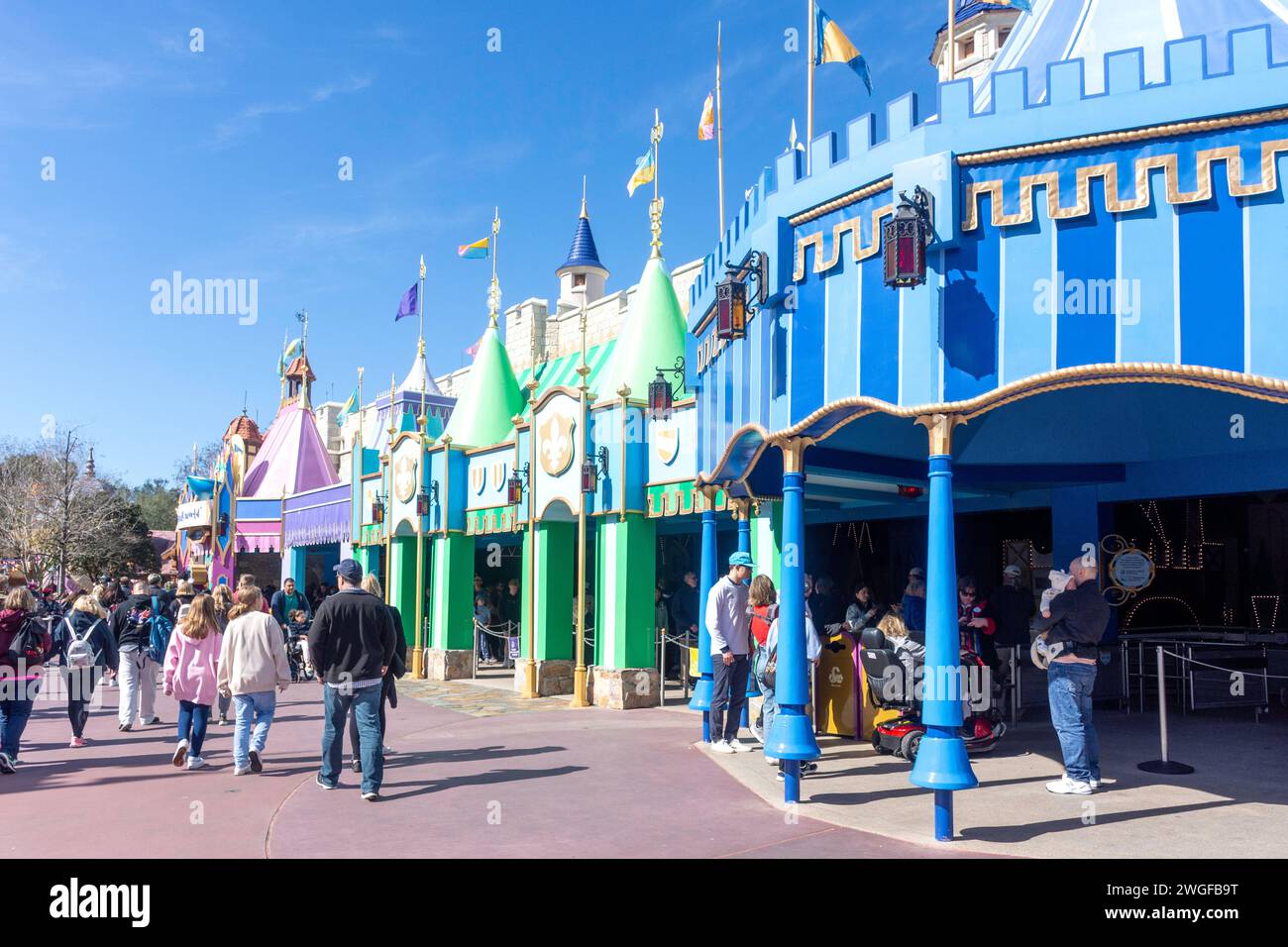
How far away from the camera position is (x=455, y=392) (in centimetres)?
4606

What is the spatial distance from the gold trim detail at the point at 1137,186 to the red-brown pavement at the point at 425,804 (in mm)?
4184

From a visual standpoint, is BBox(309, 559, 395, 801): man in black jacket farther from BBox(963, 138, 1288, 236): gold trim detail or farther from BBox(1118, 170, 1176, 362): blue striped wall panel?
BBox(1118, 170, 1176, 362): blue striped wall panel

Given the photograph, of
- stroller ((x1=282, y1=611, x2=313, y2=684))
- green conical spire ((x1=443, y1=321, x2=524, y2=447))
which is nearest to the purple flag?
green conical spire ((x1=443, y1=321, x2=524, y2=447))

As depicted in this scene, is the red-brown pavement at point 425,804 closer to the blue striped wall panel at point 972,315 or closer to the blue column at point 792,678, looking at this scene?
the blue column at point 792,678

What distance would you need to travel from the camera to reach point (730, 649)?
31.4ft

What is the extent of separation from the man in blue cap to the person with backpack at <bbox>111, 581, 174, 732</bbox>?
674 centimetres

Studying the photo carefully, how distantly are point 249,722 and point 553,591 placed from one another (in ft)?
25.4

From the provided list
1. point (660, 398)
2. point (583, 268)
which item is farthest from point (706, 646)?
point (583, 268)

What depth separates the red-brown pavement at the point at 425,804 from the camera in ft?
20.6

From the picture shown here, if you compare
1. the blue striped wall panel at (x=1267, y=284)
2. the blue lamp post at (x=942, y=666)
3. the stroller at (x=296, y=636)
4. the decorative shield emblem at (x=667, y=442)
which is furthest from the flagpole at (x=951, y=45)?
the stroller at (x=296, y=636)

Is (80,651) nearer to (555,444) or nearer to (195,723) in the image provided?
(195,723)

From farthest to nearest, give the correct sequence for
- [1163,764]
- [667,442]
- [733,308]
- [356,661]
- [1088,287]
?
[667,442], [1163,764], [733,308], [356,661], [1088,287]
